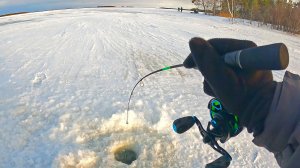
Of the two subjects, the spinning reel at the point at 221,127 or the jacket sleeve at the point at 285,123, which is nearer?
the jacket sleeve at the point at 285,123

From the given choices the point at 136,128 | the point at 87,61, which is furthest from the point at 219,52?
the point at 87,61

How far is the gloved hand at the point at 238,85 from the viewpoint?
167cm

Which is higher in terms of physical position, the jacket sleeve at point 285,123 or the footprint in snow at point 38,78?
the jacket sleeve at point 285,123

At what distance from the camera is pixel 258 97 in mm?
1681

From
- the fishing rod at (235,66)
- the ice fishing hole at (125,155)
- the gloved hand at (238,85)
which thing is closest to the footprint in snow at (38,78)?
the ice fishing hole at (125,155)

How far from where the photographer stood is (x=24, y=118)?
220 inches

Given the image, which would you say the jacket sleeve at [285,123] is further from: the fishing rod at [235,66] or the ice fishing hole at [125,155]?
the ice fishing hole at [125,155]

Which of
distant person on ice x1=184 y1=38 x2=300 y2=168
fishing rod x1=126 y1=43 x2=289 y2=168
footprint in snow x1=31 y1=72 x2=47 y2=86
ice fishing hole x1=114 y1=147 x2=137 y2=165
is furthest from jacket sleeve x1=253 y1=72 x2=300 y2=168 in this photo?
footprint in snow x1=31 y1=72 x2=47 y2=86

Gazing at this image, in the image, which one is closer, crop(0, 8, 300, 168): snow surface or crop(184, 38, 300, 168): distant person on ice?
crop(184, 38, 300, 168): distant person on ice

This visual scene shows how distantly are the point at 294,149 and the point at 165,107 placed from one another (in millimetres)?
4359

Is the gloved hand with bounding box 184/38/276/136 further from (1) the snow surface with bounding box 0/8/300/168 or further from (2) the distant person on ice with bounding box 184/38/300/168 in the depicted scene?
(1) the snow surface with bounding box 0/8/300/168

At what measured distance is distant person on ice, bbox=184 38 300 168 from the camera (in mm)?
1592

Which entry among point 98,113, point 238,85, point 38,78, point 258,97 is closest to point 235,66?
point 238,85

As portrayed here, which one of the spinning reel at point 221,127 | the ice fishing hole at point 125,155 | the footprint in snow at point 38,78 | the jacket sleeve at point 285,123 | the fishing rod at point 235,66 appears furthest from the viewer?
the footprint in snow at point 38,78
